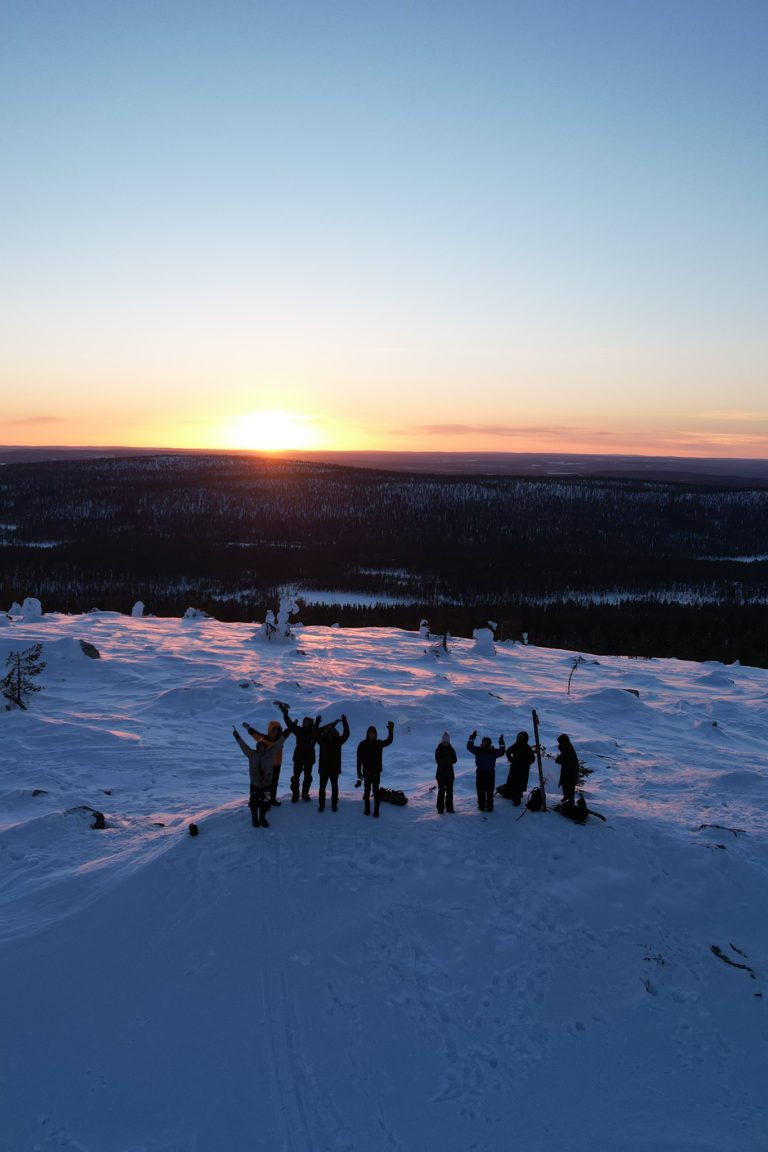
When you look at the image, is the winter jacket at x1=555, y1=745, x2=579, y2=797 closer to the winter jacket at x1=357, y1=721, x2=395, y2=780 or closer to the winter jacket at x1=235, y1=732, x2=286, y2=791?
the winter jacket at x1=357, y1=721, x2=395, y2=780

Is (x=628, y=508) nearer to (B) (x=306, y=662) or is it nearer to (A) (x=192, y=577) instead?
(A) (x=192, y=577)

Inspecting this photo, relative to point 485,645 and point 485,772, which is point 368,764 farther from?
point 485,645

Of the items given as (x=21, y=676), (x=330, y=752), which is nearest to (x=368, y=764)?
(x=330, y=752)

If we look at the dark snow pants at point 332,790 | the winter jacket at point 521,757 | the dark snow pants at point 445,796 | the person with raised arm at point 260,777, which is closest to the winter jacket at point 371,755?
the dark snow pants at point 332,790

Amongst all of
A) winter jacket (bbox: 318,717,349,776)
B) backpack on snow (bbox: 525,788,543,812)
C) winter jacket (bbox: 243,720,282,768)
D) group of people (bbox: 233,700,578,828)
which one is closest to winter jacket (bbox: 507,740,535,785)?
group of people (bbox: 233,700,578,828)

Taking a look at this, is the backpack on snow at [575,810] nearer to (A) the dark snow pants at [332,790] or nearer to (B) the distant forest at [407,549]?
(A) the dark snow pants at [332,790]
